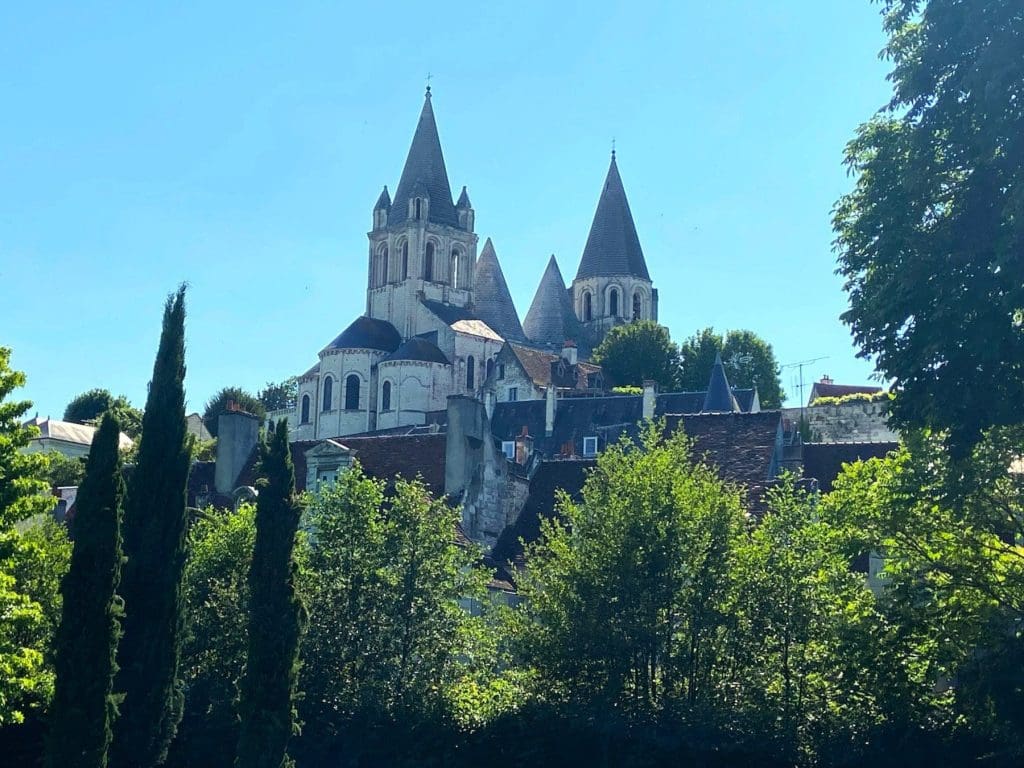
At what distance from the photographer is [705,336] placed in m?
102

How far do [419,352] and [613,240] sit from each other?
31.1 m

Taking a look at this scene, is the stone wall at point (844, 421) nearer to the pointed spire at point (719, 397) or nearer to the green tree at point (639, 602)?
the pointed spire at point (719, 397)

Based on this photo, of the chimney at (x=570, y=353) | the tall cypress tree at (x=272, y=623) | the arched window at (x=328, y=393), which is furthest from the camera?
the chimney at (x=570, y=353)

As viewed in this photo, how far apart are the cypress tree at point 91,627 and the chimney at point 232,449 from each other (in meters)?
17.4

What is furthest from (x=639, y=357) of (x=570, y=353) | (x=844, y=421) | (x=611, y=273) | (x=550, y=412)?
(x=844, y=421)

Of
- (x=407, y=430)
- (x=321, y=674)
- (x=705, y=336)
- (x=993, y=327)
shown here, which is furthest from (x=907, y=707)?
(x=705, y=336)

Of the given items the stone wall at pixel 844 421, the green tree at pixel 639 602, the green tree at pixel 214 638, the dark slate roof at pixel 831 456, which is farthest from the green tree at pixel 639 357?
the green tree at pixel 639 602

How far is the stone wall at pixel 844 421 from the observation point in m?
71.6

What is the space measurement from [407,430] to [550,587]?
207 ft

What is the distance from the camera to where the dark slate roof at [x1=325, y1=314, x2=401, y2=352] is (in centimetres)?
9975

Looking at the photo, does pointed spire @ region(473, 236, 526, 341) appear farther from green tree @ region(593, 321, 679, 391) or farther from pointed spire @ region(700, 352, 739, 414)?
pointed spire @ region(700, 352, 739, 414)

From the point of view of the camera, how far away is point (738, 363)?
10044 centimetres

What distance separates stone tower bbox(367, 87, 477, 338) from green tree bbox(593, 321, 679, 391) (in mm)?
12527

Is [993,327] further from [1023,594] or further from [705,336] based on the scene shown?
[705,336]
